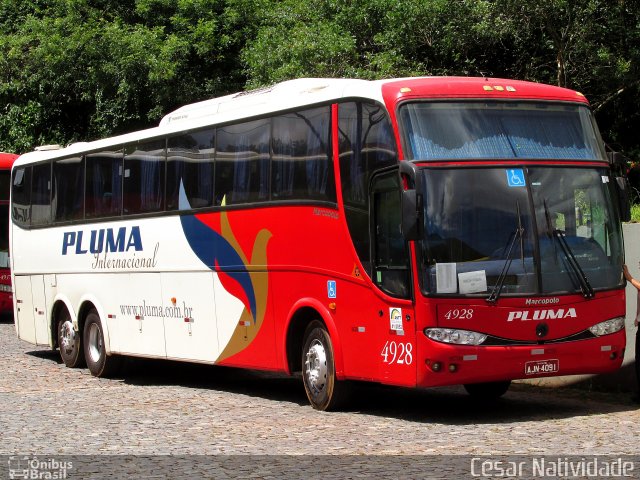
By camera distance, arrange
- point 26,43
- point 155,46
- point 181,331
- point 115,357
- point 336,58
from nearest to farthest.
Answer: point 181,331, point 115,357, point 336,58, point 155,46, point 26,43

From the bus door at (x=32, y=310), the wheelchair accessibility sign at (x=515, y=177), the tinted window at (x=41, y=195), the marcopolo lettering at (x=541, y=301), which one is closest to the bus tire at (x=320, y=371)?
the marcopolo lettering at (x=541, y=301)

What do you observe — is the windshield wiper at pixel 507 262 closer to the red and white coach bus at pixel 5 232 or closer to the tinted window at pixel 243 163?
the tinted window at pixel 243 163

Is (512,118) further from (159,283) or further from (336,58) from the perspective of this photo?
(336,58)

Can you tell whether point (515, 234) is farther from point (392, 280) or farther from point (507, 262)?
point (392, 280)

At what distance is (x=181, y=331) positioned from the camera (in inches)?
628

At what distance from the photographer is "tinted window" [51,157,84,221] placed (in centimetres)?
1883

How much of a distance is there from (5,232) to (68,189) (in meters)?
9.53

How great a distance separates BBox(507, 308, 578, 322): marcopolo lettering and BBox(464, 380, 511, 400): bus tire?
197 centimetres

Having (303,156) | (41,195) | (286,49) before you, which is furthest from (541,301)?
(286,49)

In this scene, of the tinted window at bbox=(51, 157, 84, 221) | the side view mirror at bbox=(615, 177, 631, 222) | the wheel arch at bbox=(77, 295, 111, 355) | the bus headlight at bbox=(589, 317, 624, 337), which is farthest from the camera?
the tinted window at bbox=(51, 157, 84, 221)

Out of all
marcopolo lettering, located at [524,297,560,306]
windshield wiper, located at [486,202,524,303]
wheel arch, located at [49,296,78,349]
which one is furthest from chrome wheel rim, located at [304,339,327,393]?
wheel arch, located at [49,296,78,349]

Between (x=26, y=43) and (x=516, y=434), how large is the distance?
25625 millimetres

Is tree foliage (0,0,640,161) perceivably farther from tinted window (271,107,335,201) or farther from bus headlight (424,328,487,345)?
bus headlight (424,328,487,345)

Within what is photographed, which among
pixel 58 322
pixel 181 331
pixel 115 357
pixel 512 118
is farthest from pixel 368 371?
pixel 58 322
